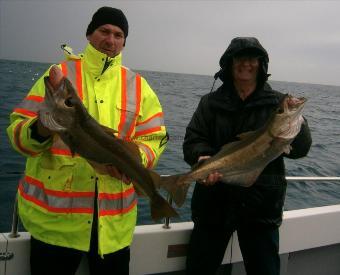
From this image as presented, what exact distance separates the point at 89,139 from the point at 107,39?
3.29 feet

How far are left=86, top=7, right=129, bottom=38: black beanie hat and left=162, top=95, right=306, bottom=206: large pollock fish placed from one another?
54.1 inches

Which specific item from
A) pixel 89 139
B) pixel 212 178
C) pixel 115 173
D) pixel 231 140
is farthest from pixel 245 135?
pixel 89 139

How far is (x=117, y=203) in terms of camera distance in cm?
318

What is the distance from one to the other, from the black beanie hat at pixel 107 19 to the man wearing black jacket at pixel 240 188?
1.14m

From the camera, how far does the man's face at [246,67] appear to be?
383 centimetres

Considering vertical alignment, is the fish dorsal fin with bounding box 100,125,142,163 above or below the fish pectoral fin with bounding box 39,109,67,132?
below

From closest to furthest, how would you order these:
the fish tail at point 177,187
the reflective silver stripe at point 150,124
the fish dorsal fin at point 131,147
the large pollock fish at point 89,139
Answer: the large pollock fish at point 89,139
the fish dorsal fin at point 131,147
the reflective silver stripe at point 150,124
the fish tail at point 177,187

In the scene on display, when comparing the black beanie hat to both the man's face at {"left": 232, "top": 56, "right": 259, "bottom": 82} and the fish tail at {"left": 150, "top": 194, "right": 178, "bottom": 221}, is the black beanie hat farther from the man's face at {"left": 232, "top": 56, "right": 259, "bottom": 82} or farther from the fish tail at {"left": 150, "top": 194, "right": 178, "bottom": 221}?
the fish tail at {"left": 150, "top": 194, "right": 178, "bottom": 221}

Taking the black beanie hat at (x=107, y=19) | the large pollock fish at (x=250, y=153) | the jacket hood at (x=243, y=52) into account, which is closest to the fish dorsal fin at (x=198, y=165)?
the large pollock fish at (x=250, y=153)

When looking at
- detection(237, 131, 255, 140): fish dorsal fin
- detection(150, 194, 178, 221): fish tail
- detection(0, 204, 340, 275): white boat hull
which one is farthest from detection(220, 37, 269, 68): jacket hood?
detection(0, 204, 340, 275): white boat hull

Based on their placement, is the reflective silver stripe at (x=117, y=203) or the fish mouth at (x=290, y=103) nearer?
the reflective silver stripe at (x=117, y=203)

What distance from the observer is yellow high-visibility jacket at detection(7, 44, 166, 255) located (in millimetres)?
2991

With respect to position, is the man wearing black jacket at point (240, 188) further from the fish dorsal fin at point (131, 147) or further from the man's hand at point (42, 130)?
the man's hand at point (42, 130)

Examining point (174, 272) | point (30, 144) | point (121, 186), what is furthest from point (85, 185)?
point (174, 272)
